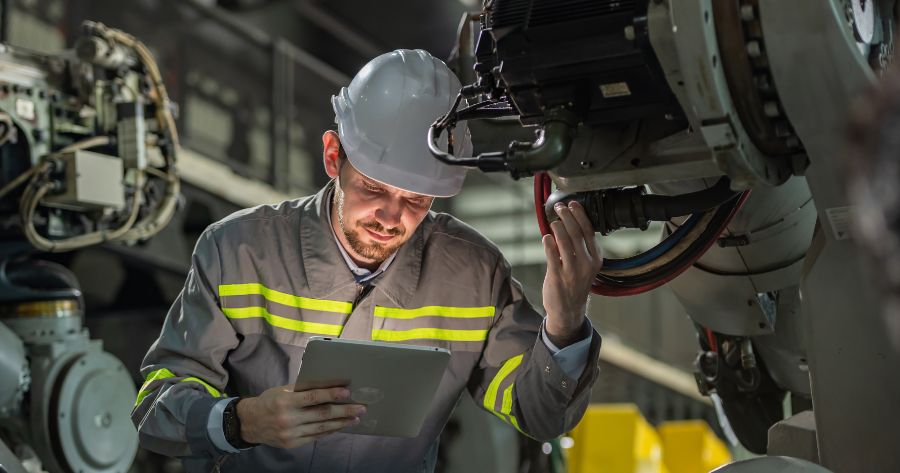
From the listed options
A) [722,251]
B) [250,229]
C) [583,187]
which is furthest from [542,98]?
[250,229]

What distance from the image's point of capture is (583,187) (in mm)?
1758

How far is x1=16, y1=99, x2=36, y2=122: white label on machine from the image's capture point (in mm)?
3928

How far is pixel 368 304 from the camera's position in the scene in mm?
2346

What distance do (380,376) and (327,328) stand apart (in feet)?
1.44

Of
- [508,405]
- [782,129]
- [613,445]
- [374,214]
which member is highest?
[782,129]

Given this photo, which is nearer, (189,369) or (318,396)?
(318,396)

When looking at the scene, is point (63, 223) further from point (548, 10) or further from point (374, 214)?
point (548, 10)

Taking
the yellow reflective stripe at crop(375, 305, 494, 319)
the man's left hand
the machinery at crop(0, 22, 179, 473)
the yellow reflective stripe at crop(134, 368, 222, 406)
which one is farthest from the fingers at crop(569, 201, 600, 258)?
the machinery at crop(0, 22, 179, 473)

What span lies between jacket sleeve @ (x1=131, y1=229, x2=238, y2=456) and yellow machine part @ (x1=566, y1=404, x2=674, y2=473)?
11.7 feet

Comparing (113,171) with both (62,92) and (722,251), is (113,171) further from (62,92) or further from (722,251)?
(722,251)

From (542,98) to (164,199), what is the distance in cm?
340

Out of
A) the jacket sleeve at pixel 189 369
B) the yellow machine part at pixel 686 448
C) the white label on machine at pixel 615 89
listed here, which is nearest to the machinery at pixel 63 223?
the jacket sleeve at pixel 189 369

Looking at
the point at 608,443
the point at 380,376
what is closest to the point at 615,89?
the point at 380,376

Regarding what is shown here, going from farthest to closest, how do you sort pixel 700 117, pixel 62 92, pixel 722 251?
pixel 62 92 < pixel 722 251 < pixel 700 117
